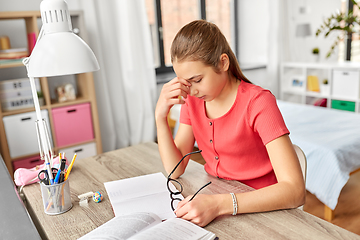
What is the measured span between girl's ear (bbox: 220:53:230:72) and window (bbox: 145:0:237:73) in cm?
247

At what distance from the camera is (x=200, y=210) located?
0.85 metres

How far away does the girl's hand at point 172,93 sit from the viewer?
1097mm

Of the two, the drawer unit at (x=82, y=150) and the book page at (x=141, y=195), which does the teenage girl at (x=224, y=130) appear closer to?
the book page at (x=141, y=195)

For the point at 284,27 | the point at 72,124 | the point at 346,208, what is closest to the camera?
the point at 346,208

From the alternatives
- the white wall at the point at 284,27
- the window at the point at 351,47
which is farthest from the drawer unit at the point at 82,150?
the window at the point at 351,47

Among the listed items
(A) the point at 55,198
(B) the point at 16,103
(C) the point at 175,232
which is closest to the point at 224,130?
(C) the point at 175,232

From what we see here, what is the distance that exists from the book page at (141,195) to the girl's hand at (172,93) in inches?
9.4

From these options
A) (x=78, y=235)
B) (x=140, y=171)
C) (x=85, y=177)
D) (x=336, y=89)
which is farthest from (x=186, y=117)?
(x=336, y=89)

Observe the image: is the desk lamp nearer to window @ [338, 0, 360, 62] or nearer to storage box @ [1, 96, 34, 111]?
storage box @ [1, 96, 34, 111]

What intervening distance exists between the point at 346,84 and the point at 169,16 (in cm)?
218

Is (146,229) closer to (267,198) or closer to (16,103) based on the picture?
(267,198)

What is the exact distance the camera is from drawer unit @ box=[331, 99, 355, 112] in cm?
369

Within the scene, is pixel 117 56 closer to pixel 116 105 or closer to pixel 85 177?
pixel 116 105

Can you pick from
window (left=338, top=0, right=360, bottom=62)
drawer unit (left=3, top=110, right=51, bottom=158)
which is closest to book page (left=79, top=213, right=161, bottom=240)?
drawer unit (left=3, top=110, right=51, bottom=158)
